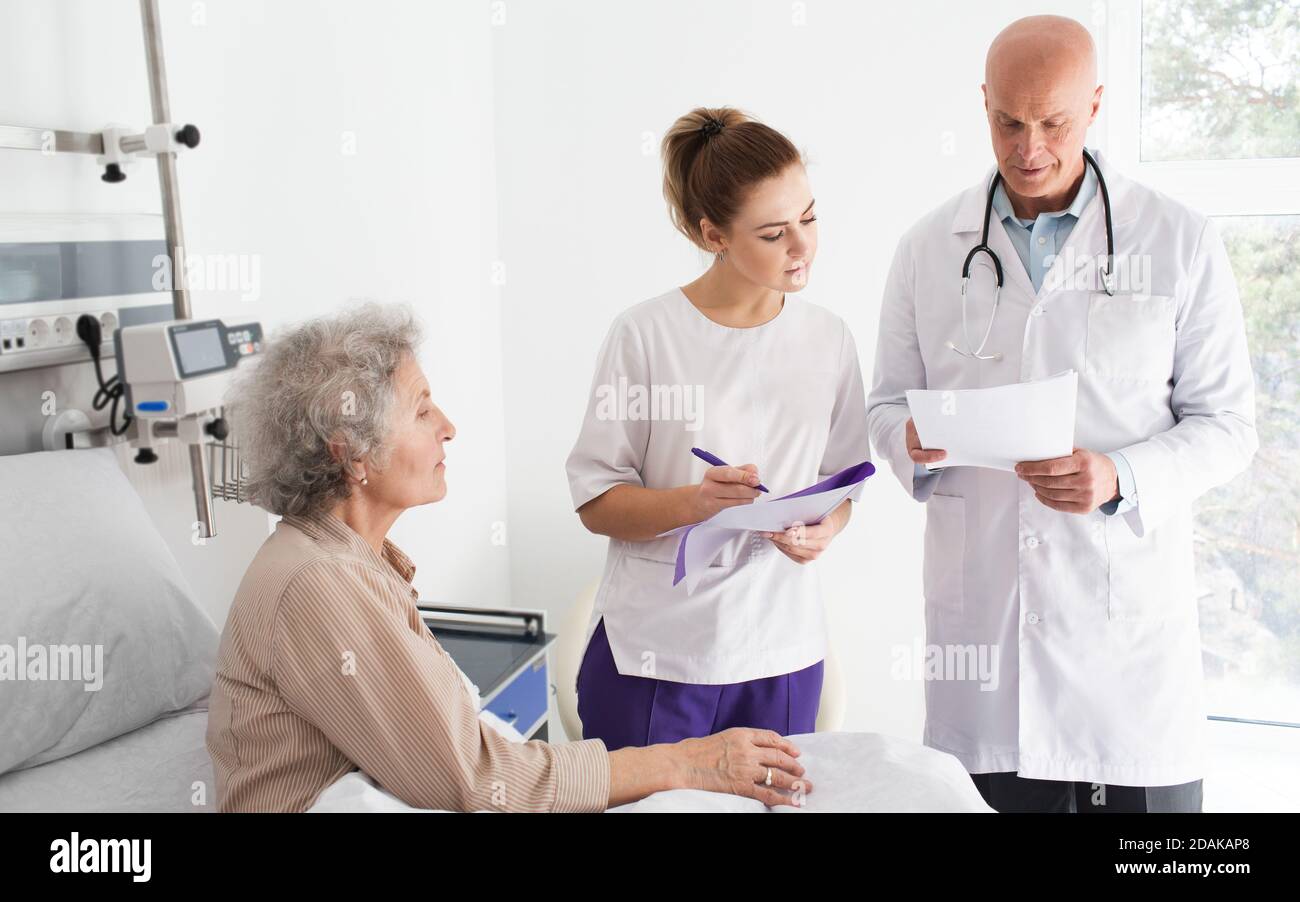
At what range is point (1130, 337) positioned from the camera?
1.68 metres

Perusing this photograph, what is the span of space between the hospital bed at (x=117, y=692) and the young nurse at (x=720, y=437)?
274 mm

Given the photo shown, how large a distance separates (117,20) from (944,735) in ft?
6.00

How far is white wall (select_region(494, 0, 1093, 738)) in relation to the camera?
291 centimetres

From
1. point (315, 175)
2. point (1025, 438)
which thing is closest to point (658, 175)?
point (315, 175)

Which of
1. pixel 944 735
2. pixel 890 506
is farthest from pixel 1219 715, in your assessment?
pixel 944 735

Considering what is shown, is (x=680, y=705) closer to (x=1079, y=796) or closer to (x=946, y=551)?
(x=946, y=551)

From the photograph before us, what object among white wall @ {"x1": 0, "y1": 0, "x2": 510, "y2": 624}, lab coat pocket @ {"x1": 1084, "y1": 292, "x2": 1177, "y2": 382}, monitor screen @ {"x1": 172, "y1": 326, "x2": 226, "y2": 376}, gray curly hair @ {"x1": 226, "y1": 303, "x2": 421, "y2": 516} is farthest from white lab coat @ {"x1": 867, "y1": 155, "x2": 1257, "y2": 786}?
white wall @ {"x1": 0, "y1": 0, "x2": 510, "y2": 624}

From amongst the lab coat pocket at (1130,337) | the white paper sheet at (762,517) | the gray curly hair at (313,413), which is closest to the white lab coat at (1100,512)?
the lab coat pocket at (1130,337)

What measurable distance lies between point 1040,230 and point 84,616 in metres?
1.55

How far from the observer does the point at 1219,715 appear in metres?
3.09

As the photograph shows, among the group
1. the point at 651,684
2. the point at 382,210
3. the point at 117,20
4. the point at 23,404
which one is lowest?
the point at 651,684

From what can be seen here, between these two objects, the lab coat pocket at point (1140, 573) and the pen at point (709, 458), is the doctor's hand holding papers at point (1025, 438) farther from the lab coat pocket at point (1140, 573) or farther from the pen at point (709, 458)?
the pen at point (709, 458)
